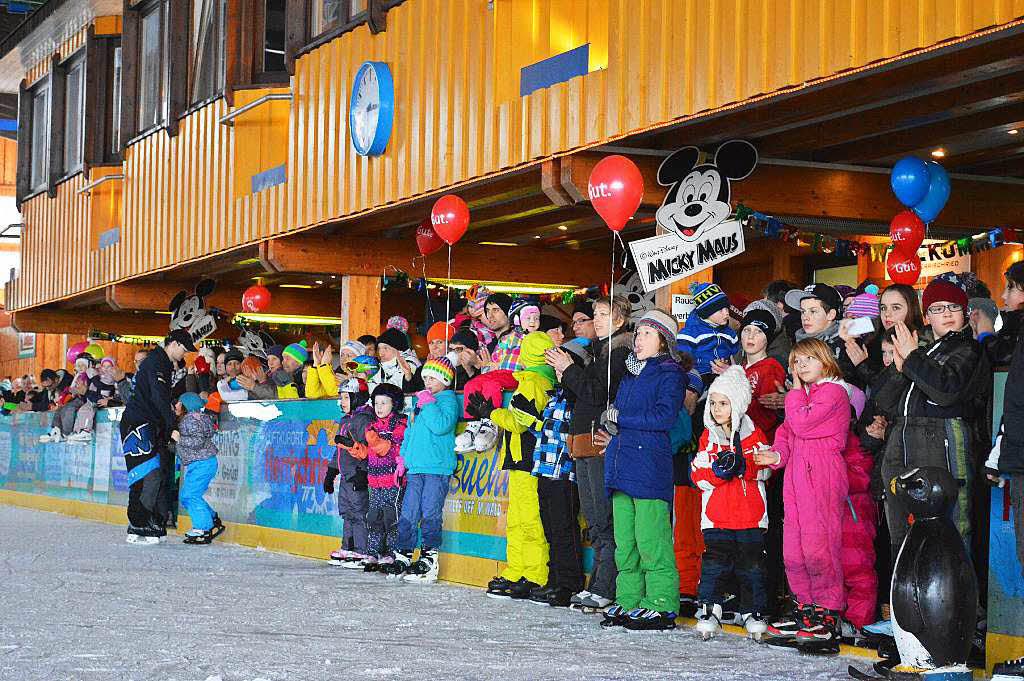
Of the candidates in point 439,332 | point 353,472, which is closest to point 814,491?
point 439,332

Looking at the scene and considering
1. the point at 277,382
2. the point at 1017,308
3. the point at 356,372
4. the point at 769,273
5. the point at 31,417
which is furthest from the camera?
the point at 31,417

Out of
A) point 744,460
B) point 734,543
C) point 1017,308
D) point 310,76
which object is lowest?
point 734,543

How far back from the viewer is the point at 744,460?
6.73 metres

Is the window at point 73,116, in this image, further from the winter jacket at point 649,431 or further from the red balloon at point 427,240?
the winter jacket at point 649,431

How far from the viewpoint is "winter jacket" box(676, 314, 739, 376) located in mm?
7641

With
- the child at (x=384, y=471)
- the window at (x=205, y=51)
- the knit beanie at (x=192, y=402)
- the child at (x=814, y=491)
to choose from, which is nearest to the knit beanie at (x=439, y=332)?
the child at (x=384, y=471)

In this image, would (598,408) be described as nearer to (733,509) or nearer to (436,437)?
(733,509)

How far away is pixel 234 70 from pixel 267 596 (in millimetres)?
8235

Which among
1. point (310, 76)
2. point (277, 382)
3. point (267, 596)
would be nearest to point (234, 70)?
point (310, 76)

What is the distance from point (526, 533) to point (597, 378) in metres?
1.24

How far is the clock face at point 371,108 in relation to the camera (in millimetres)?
11852

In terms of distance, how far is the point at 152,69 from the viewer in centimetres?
1850

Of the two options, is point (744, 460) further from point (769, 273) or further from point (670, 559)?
point (769, 273)

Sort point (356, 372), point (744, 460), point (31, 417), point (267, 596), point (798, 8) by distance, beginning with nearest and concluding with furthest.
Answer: point (744, 460) < point (798, 8) < point (267, 596) < point (356, 372) < point (31, 417)
